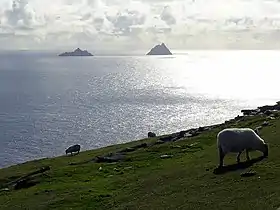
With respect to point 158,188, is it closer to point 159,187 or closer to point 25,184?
point 159,187

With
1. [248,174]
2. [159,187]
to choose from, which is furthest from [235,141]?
[159,187]

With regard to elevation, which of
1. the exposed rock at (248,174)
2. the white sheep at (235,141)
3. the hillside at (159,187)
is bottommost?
the hillside at (159,187)

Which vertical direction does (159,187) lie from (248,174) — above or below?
below

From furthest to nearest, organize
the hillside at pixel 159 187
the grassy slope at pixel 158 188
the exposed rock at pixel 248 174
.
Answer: the exposed rock at pixel 248 174 < the hillside at pixel 159 187 < the grassy slope at pixel 158 188

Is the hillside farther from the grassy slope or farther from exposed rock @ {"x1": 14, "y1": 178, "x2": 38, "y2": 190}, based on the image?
exposed rock @ {"x1": 14, "y1": 178, "x2": 38, "y2": 190}

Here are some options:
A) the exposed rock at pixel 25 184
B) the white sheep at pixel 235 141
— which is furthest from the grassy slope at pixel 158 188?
the white sheep at pixel 235 141

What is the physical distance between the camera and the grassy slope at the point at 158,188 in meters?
26.1

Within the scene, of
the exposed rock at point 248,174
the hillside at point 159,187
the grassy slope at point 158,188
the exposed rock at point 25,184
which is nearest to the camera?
the grassy slope at point 158,188

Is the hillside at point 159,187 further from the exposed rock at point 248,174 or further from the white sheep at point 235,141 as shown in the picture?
the white sheep at point 235,141

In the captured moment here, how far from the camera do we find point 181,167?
41281 mm

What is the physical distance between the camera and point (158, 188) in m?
33.3

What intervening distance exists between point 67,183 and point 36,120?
128 m

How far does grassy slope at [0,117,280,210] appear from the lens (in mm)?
26078

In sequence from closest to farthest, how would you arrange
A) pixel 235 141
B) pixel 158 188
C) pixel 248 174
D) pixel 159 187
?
pixel 248 174, pixel 235 141, pixel 158 188, pixel 159 187
